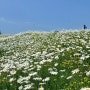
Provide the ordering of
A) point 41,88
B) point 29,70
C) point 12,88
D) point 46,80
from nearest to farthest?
point 41,88 < point 46,80 < point 12,88 < point 29,70

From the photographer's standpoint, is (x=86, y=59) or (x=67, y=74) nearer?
(x=67, y=74)

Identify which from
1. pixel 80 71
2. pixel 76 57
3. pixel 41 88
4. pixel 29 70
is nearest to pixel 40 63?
pixel 29 70

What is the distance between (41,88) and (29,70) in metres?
3.05

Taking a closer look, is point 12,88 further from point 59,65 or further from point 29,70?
point 59,65

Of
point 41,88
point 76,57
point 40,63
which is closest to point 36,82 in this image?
point 41,88

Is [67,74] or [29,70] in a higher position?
[29,70]

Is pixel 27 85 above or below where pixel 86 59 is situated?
below

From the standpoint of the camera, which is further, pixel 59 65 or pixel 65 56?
pixel 65 56

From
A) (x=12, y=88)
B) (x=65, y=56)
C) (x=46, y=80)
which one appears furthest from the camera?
(x=65, y=56)

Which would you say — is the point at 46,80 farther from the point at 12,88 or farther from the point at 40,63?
the point at 40,63

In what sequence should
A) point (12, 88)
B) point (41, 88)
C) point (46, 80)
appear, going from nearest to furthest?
point (41, 88)
point (46, 80)
point (12, 88)

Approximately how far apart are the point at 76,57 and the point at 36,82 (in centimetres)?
331

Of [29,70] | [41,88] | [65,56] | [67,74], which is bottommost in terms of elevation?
[41,88]

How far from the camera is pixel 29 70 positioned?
1362cm
